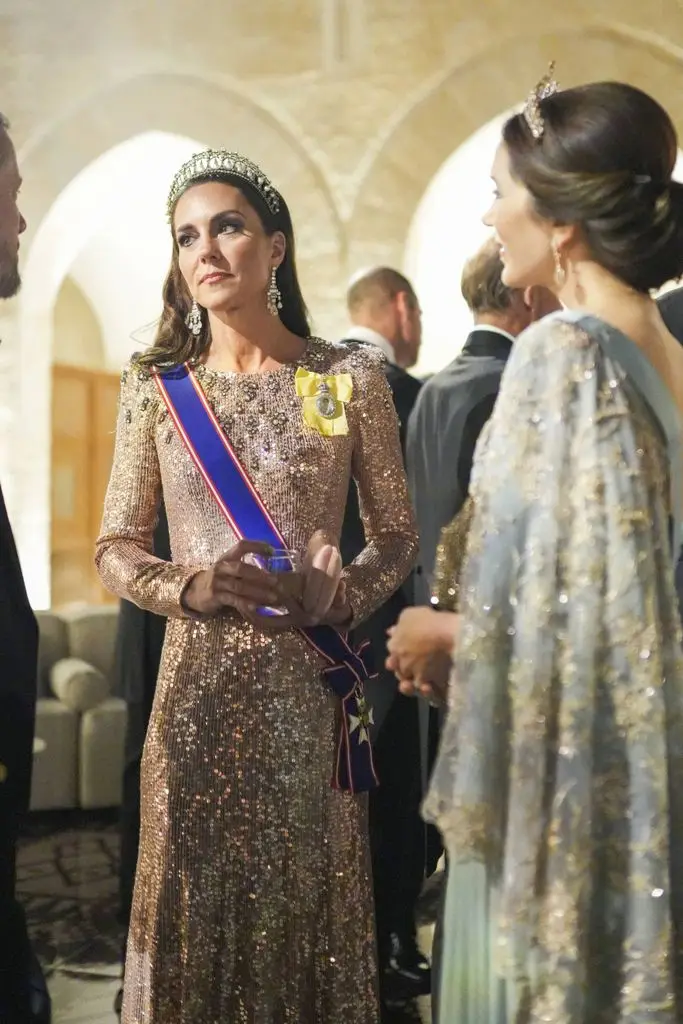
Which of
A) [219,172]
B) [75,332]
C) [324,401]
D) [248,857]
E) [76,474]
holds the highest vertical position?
[75,332]

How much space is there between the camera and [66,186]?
1968mm

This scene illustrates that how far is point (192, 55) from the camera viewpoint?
6.12ft

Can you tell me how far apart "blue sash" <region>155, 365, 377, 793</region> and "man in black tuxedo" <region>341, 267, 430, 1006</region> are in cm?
27

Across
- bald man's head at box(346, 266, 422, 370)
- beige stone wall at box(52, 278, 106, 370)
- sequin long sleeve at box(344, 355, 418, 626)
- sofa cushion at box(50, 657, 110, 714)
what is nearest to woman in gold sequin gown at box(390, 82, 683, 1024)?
sequin long sleeve at box(344, 355, 418, 626)

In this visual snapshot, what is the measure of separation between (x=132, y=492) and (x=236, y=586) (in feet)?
0.80

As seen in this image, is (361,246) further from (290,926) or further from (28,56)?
(290,926)

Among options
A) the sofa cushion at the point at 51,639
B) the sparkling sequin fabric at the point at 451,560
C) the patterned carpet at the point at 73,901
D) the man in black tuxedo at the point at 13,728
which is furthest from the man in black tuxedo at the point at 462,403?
the sofa cushion at the point at 51,639

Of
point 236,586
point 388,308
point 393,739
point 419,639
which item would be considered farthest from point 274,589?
point 388,308

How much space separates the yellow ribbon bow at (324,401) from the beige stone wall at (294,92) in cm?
45

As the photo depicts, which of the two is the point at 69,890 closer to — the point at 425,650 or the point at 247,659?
the point at 247,659

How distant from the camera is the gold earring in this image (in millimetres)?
1150

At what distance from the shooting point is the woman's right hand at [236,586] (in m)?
1.32

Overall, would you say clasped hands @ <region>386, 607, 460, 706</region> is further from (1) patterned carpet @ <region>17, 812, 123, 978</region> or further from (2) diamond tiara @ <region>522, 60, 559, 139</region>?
(1) patterned carpet @ <region>17, 812, 123, 978</region>

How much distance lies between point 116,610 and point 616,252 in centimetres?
143
